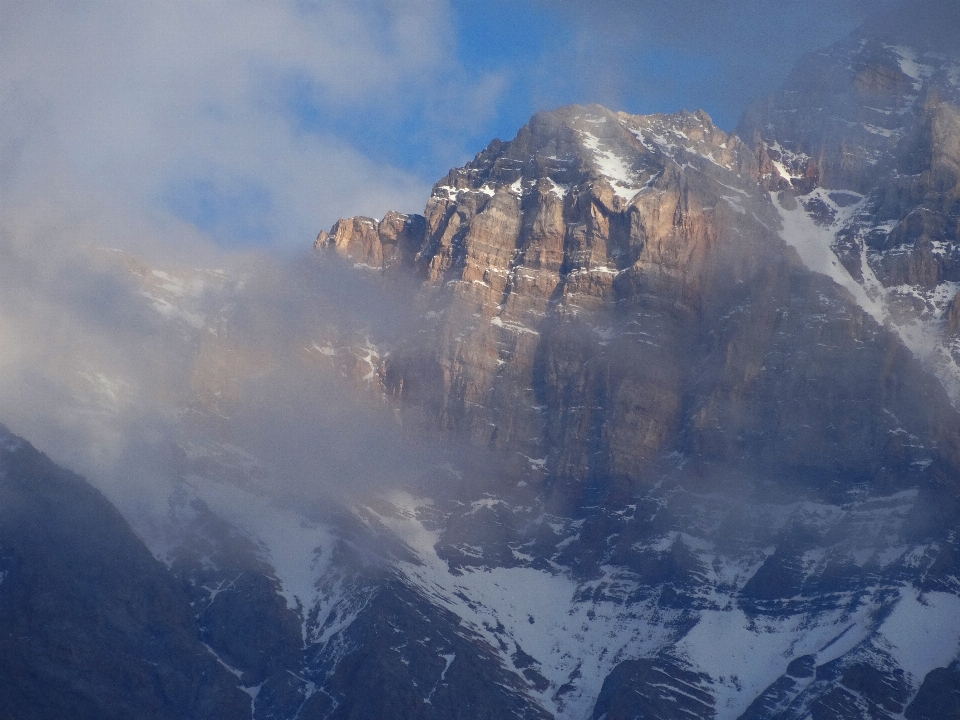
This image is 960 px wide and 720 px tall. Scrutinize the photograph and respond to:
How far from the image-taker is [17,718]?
196m
